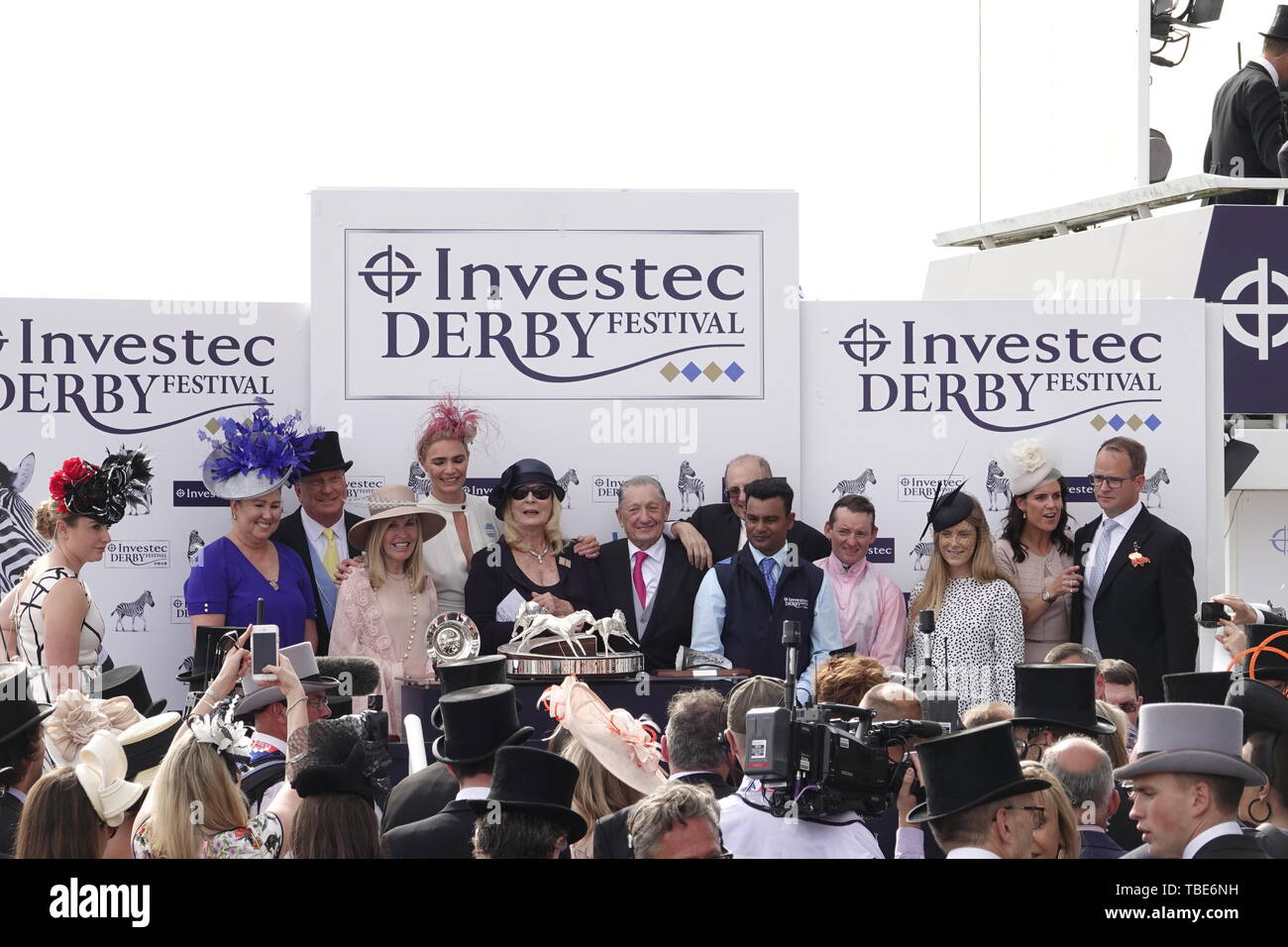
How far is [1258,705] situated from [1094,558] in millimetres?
4509

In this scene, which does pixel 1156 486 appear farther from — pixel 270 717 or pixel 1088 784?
pixel 270 717

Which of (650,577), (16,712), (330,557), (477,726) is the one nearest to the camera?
(477,726)

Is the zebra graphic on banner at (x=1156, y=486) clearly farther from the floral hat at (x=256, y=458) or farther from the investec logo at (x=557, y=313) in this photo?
the floral hat at (x=256, y=458)

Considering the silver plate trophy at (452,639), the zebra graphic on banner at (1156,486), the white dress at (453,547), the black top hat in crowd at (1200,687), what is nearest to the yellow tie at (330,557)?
the white dress at (453,547)

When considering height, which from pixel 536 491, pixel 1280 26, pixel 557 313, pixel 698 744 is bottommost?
pixel 698 744

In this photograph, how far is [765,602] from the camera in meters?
8.98

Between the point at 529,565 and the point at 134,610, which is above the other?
the point at 529,565

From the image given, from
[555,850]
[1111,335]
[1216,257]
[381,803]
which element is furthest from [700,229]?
[555,850]

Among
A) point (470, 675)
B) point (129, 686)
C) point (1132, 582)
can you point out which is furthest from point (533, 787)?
point (1132, 582)

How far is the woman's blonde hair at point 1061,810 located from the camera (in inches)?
195

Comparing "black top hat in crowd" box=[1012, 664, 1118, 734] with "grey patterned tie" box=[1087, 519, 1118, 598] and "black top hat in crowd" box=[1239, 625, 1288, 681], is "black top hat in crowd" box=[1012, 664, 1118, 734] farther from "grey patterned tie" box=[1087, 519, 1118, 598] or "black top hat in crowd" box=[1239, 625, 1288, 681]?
"grey patterned tie" box=[1087, 519, 1118, 598]

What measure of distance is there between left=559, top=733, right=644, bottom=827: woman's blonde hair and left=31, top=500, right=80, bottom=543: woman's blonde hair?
3.45 meters

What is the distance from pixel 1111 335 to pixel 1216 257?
2550mm

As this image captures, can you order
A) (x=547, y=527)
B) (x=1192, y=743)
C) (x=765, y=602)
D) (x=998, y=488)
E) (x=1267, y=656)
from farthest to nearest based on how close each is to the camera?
(x=998, y=488) → (x=547, y=527) → (x=765, y=602) → (x=1267, y=656) → (x=1192, y=743)
